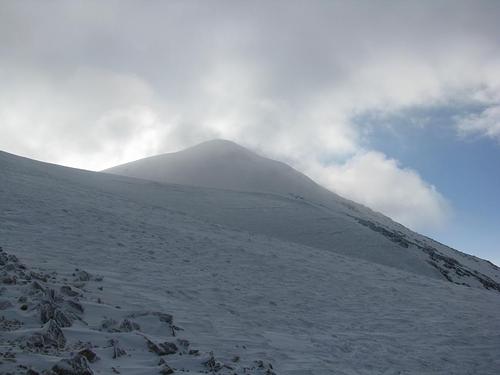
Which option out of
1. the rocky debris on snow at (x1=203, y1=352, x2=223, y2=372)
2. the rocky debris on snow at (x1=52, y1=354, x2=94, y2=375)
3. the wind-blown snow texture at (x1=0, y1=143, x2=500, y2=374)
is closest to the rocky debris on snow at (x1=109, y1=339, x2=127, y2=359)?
the wind-blown snow texture at (x1=0, y1=143, x2=500, y2=374)

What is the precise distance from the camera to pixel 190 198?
3956cm

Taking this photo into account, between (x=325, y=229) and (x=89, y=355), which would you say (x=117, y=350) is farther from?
(x=325, y=229)

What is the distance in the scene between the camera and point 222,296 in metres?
14.0

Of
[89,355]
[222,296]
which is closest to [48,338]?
[89,355]

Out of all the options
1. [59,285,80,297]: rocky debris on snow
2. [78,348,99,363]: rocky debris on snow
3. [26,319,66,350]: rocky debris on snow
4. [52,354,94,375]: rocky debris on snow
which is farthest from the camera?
[59,285,80,297]: rocky debris on snow

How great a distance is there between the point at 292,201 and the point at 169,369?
123 ft

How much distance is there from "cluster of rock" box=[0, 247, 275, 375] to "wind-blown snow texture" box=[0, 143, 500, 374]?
0.15ft

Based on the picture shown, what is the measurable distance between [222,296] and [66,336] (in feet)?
22.0

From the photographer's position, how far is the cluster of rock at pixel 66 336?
6.42 m

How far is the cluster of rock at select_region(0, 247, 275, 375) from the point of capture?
642 centimetres

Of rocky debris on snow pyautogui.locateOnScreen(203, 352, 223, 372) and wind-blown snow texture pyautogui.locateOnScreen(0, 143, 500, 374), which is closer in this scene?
rocky debris on snow pyautogui.locateOnScreen(203, 352, 223, 372)

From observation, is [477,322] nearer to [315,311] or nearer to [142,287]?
[315,311]

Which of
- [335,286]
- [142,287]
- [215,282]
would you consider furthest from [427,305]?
[142,287]

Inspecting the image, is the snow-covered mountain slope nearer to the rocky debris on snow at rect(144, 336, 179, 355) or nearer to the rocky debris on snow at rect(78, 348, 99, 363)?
the rocky debris on snow at rect(144, 336, 179, 355)
